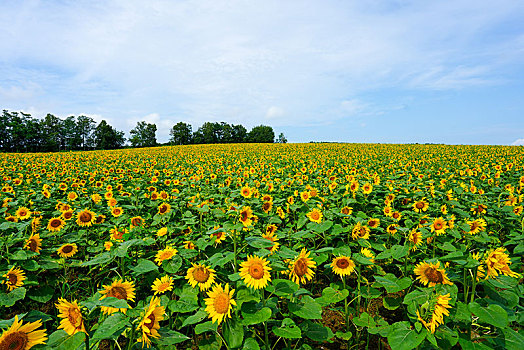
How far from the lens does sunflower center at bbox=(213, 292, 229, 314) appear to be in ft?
5.61

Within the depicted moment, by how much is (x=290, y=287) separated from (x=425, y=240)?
271 centimetres

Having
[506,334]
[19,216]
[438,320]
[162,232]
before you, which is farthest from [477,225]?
[19,216]

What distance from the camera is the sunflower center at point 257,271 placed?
1815mm

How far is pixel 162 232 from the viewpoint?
129 inches

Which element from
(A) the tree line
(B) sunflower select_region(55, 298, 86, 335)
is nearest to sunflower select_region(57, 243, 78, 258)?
(B) sunflower select_region(55, 298, 86, 335)

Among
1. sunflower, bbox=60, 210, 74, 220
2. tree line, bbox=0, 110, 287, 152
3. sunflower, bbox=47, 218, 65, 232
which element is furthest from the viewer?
tree line, bbox=0, 110, 287, 152

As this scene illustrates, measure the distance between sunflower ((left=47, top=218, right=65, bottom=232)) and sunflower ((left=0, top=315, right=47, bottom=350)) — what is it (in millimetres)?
2758

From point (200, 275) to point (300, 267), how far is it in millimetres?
866

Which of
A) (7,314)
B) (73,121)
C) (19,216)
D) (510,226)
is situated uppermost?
(73,121)

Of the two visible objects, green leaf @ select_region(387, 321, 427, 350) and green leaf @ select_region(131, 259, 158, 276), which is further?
green leaf @ select_region(131, 259, 158, 276)

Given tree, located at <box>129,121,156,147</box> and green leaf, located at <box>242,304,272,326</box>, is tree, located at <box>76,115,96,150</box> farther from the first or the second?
green leaf, located at <box>242,304,272,326</box>

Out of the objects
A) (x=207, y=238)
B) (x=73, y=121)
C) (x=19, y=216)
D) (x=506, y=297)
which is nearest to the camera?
(x=506, y=297)

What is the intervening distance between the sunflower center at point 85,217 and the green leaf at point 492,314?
450 centimetres

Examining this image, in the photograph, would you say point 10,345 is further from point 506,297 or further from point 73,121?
point 73,121
